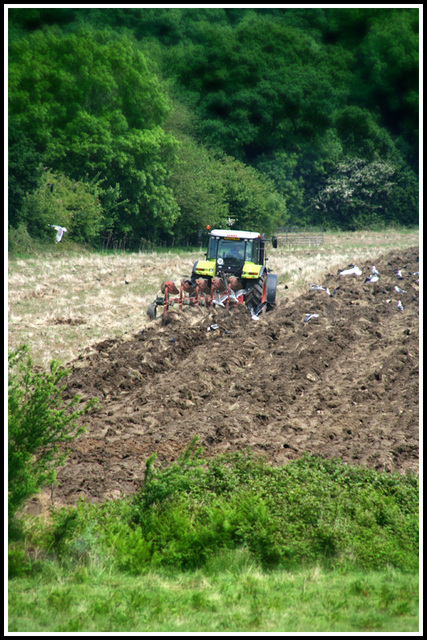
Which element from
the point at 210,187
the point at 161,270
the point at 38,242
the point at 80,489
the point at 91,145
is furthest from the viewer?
the point at 210,187

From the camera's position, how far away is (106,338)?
16141mm

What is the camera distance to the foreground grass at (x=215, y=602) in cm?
486

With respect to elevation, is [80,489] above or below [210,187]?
below

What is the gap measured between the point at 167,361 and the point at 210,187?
2510 centimetres

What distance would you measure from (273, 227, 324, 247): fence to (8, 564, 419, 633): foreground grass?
3662cm

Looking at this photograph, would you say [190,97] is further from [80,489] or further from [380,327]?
[80,489]

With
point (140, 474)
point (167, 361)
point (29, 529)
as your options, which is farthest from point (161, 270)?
point (29, 529)

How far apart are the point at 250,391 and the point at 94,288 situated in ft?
39.6

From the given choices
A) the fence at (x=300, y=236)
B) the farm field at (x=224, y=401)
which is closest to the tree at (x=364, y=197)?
the fence at (x=300, y=236)

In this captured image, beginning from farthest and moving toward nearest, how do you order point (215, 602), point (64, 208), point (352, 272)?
1. point (64, 208)
2. point (352, 272)
3. point (215, 602)

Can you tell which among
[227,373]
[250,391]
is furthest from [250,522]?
[227,373]

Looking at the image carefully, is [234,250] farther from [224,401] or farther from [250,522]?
[250,522]

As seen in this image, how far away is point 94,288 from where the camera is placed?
22734 millimetres

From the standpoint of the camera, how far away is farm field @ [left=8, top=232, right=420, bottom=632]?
518 centimetres
